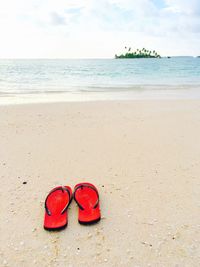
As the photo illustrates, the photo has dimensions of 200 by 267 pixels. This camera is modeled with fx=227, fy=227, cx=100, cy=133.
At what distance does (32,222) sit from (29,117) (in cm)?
388

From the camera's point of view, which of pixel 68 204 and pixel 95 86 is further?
pixel 95 86

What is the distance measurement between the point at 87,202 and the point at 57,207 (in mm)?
306

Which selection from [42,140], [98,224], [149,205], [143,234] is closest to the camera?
[143,234]

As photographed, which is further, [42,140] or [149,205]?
[42,140]

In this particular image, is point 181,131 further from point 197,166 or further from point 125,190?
point 125,190

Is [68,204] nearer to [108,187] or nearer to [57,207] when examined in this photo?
[57,207]

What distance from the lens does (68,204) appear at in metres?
2.29

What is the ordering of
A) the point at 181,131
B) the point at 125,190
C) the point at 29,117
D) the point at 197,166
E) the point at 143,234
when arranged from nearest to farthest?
the point at 143,234
the point at 125,190
the point at 197,166
the point at 181,131
the point at 29,117

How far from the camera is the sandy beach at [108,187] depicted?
70.2 inches

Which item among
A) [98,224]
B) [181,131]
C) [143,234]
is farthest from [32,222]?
[181,131]

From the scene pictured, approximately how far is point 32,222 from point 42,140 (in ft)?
6.85

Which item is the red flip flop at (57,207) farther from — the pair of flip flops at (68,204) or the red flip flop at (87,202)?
the red flip flop at (87,202)

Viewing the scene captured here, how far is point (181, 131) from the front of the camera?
14.7ft

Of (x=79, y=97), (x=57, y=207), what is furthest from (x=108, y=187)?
(x=79, y=97)
